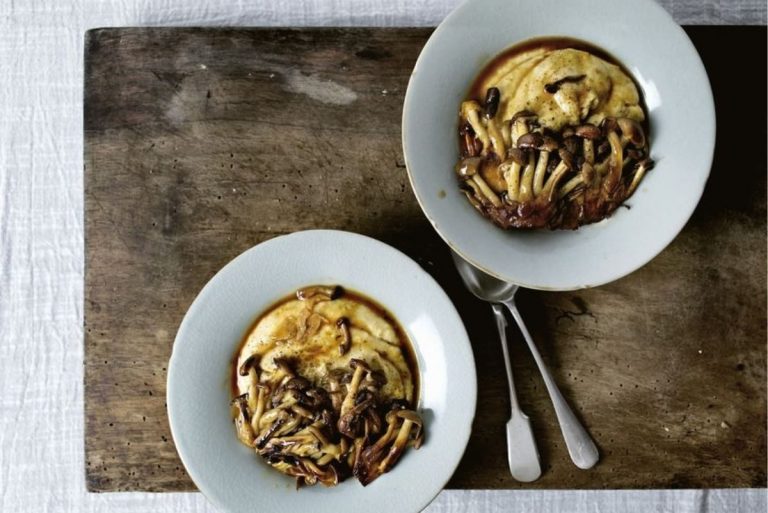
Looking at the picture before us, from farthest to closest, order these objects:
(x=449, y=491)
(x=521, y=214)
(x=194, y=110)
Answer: (x=449, y=491) → (x=194, y=110) → (x=521, y=214)

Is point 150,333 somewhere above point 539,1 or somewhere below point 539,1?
below

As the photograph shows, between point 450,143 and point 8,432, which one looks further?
point 8,432

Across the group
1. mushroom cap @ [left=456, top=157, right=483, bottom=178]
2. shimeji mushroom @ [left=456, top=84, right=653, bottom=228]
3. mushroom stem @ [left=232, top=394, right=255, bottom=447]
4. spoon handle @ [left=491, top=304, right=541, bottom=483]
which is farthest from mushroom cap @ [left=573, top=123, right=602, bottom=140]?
mushroom stem @ [left=232, top=394, right=255, bottom=447]

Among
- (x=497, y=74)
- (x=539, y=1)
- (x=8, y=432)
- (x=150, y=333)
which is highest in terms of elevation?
(x=539, y=1)

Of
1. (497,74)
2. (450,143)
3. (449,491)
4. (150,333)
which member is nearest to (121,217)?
(150,333)

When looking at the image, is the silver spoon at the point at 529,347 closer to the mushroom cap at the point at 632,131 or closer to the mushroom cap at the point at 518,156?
the mushroom cap at the point at 518,156

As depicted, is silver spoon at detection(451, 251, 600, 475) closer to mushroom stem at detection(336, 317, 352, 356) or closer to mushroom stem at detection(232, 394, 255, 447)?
mushroom stem at detection(336, 317, 352, 356)

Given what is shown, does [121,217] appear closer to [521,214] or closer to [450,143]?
[450,143]
